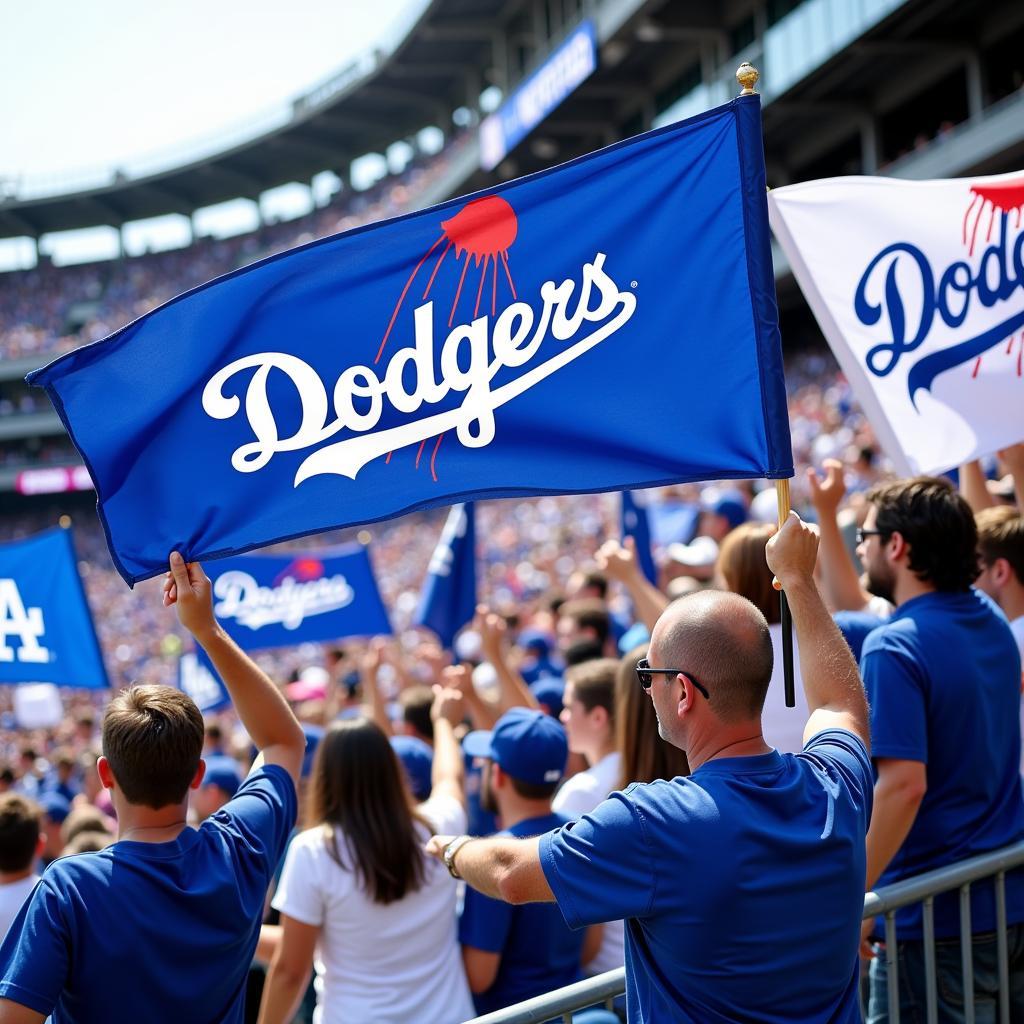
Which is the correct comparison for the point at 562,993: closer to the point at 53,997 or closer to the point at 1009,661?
the point at 53,997

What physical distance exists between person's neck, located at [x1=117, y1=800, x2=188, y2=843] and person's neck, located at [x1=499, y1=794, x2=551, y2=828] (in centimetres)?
120

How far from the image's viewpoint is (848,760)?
2133 mm

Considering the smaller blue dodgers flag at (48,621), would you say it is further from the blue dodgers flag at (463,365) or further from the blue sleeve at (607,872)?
the blue sleeve at (607,872)

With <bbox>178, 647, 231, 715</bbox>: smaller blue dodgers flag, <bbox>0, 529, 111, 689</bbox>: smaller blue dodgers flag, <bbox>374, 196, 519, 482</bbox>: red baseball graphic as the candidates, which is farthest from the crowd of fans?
<bbox>178, 647, 231, 715</bbox>: smaller blue dodgers flag

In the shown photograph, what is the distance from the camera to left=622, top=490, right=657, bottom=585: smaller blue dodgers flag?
27.3 ft

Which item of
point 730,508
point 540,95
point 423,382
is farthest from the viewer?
point 540,95

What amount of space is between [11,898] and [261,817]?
169 centimetres

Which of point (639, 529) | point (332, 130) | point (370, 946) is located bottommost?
point (370, 946)

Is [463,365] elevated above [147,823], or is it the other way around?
[463,365]

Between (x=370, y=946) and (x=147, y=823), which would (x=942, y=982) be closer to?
(x=370, y=946)

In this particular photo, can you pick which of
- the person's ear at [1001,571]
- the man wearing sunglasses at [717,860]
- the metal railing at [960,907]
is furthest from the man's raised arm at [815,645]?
the person's ear at [1001,571]

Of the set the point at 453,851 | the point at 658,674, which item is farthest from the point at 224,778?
the point at 658,674

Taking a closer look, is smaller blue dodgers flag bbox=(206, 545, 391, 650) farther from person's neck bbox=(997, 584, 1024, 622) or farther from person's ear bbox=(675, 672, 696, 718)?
person's ear bbox=(675, 672, 696, 718)

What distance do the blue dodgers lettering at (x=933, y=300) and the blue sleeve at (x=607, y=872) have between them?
2196 millimetres
